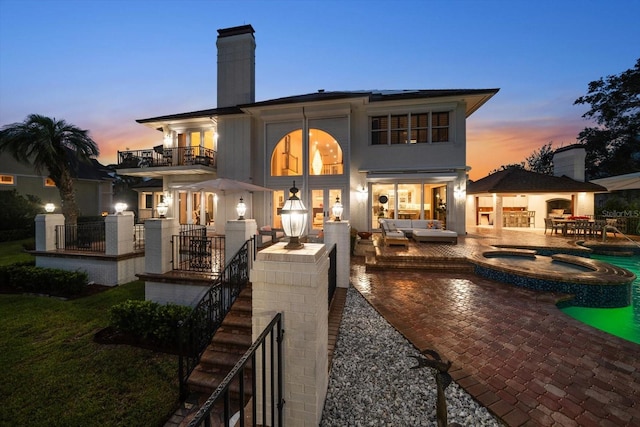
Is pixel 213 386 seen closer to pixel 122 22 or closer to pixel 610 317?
pixel 610 317

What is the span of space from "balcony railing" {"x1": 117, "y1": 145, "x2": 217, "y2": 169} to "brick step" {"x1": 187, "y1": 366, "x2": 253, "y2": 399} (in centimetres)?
1278

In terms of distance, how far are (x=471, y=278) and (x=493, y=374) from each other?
4849 millimetres

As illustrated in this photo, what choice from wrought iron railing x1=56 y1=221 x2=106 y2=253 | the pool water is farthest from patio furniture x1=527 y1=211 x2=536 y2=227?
wrought iron railing x1=56 y1=221 x2=106 y2=253

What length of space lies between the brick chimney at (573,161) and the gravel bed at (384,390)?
2271 cm

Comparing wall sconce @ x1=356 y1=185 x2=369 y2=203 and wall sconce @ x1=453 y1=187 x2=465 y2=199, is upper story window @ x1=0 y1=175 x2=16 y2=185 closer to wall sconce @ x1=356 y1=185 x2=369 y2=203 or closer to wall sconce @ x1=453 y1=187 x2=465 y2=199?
wall sconce @ x1=356 y1=185 x2=369 y2=203

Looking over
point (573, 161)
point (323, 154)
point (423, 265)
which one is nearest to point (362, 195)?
point (323, 154)

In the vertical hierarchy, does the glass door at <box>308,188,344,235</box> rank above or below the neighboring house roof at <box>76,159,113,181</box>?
below

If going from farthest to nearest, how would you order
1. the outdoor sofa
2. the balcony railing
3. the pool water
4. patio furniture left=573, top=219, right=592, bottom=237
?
the balcony railing
patio furniture left=573, top=219, right=592, bottom=237
the outdoor sofa
the pool water

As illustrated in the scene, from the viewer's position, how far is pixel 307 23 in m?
19.8

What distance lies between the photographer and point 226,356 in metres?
4.37

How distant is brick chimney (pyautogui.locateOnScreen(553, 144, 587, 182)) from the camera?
17625 mm

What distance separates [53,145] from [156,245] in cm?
1137

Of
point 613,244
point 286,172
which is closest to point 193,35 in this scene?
point 286,172

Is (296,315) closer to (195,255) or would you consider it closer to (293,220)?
(293,220)
